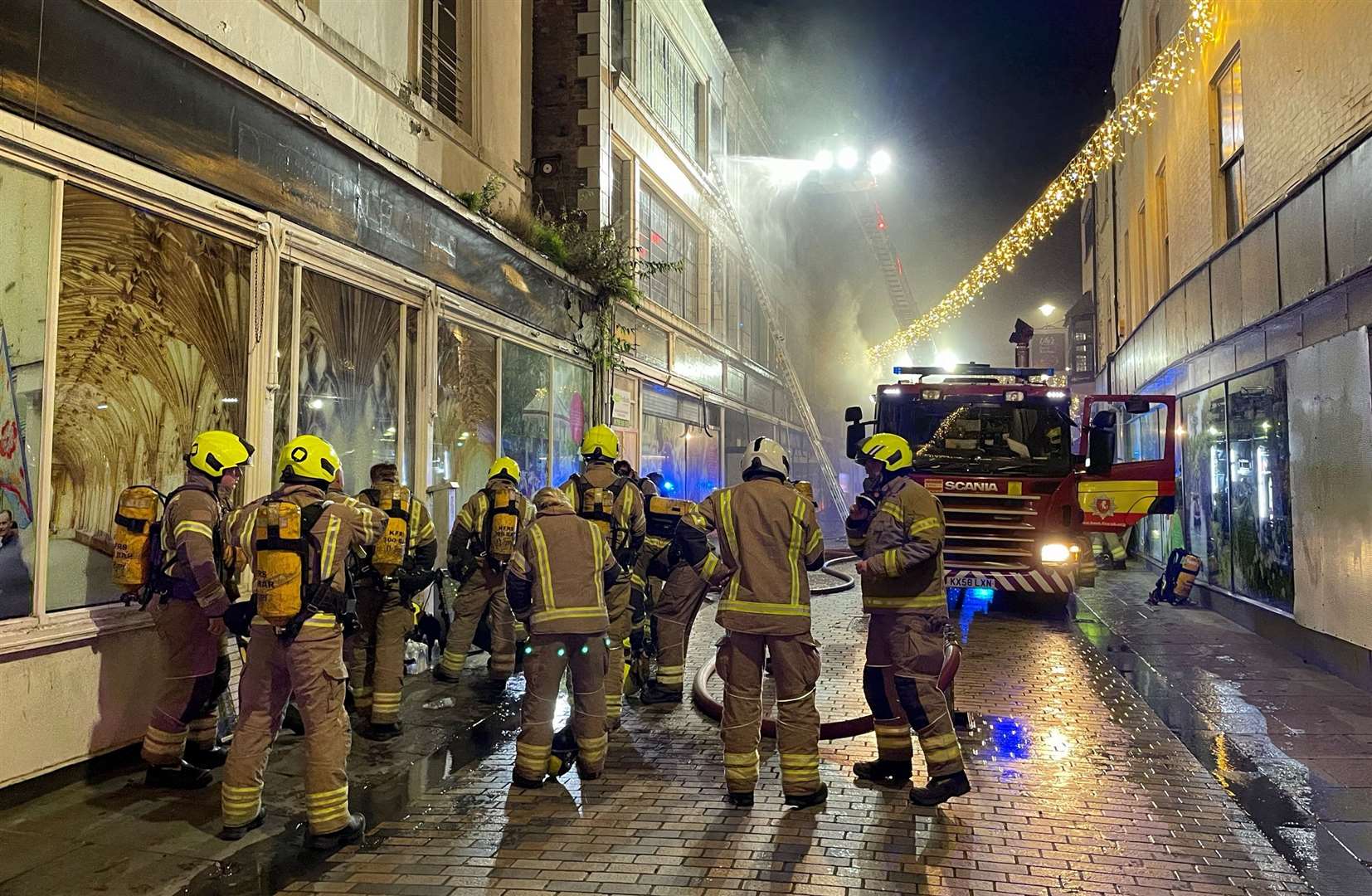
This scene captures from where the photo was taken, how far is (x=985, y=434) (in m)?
10.7

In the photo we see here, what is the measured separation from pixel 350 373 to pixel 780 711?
15.5 feet

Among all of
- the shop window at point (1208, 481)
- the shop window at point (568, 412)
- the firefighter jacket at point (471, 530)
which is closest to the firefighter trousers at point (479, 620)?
the firefighter jacket at point (471, 530)

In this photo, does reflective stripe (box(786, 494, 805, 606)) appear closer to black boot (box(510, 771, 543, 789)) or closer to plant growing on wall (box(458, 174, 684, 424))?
black boot (box(510, 771, 543, 789))

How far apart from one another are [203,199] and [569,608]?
11.4ft

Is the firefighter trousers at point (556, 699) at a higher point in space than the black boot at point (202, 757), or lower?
higher

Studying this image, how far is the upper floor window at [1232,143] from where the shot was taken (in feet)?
35.7

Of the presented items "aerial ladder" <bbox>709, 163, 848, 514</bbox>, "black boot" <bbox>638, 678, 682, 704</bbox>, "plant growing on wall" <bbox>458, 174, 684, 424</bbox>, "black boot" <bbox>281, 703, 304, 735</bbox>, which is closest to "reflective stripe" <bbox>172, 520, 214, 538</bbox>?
"black boot" <bbox>281, 703, 304, 735</bbox>

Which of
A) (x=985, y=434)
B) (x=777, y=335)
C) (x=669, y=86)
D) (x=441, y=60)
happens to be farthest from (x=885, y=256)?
(x=441, y=60)

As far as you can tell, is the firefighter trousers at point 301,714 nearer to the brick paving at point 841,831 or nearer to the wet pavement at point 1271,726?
the brick paving at point 841,831

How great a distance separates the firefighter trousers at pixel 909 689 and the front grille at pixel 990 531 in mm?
5260

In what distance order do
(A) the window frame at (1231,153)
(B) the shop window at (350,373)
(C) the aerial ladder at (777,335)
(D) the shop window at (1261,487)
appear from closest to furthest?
1. (B) the shop window at (350,373)
2. (D) the shop window at (1261,487)
3. (A) the window frame at (1231,153)
4. (C) the aerial ladder at (777,335)

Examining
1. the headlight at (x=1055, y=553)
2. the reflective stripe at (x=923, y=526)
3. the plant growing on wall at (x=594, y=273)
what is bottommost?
the headlight at (x=1055, y=553)

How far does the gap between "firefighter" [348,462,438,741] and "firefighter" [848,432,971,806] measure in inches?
118

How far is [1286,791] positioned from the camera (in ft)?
16.0
